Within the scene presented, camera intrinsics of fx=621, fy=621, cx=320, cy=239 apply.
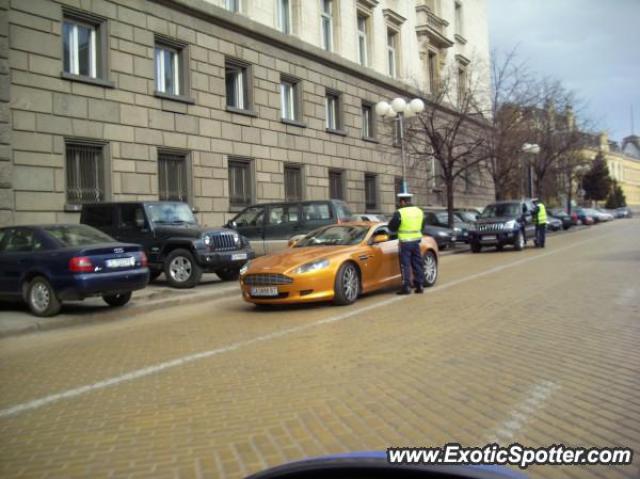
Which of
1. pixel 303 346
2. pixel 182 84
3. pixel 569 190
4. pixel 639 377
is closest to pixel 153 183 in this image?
pixel 182 84

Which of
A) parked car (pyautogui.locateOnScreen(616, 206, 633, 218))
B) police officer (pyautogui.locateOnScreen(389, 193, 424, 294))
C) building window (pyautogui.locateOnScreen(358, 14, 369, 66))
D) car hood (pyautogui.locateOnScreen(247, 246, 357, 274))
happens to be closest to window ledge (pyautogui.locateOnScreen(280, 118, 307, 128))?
building window (pyautogui.locateOnScreen(358, 14, 369, 66))

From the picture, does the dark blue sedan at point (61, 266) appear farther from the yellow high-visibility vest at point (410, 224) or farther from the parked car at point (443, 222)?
the parked car at point (443, 222)

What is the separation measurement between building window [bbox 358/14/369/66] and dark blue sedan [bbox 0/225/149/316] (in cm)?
2234

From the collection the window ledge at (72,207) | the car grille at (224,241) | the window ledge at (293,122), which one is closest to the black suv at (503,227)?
the window ledge at (293,122)

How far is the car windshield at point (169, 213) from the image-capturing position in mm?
14125

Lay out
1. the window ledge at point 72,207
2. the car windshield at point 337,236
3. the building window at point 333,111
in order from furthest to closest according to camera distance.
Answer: the building window at point 333,111, the window ledge at point 72,207, the car windshield at point 337,236

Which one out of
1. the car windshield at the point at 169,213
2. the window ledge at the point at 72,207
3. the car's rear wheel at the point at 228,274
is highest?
the window ledge at the point at 72,207

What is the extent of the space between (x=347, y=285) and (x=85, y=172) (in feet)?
33.1

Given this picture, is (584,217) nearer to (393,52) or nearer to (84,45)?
(393,52)

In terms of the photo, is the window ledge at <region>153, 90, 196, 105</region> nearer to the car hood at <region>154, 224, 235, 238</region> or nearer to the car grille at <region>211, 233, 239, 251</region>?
the car hood at <region>154, 224, 235, 238</region>

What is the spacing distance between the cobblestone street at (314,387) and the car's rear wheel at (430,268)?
267cm

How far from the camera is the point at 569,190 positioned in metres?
52.5

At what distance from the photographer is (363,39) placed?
30844 mm

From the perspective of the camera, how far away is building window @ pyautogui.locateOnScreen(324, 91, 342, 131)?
27864 millimetres
